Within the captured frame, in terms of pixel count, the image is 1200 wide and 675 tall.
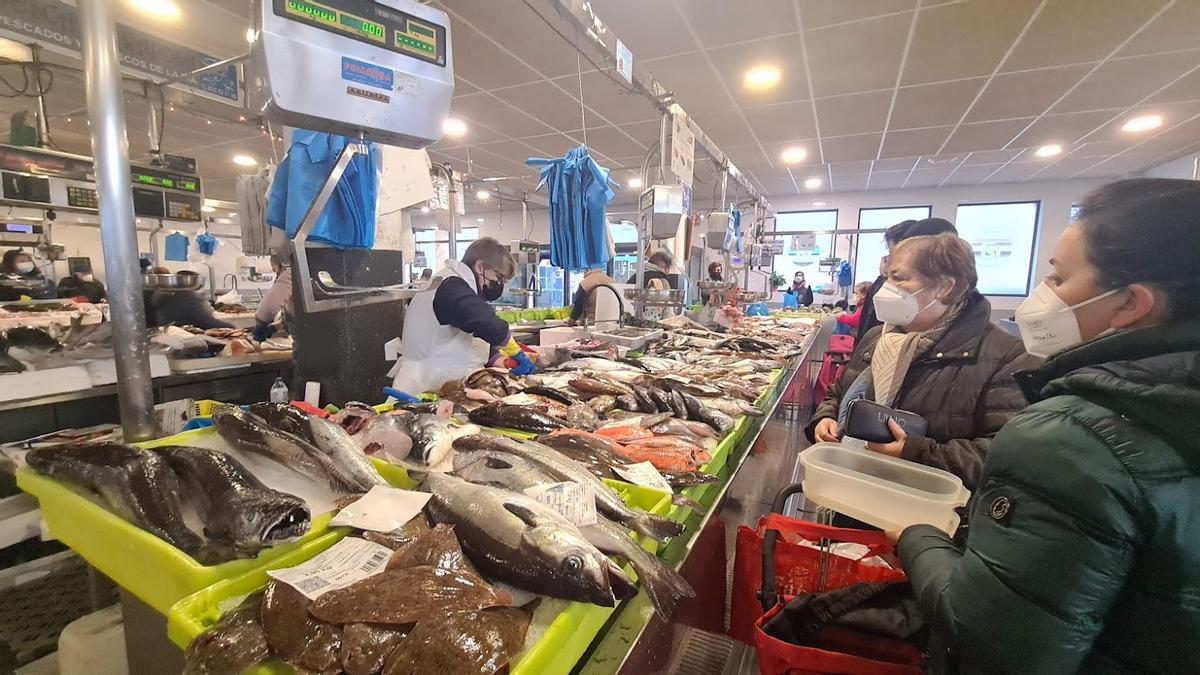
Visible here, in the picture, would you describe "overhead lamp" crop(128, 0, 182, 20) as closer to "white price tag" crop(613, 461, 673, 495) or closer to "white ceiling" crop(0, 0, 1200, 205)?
"white ceiling" crop(0, 0, 1200, 205)

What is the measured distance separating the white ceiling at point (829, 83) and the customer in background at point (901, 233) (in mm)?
1988

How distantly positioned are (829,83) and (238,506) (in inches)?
272

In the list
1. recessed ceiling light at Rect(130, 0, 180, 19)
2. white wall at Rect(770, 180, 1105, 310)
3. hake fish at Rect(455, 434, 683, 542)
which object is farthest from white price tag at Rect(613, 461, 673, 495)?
white wall at Rect(770, 180, 1105, 310)

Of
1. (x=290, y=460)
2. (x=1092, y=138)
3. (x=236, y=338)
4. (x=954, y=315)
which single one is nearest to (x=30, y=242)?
(x=236, y=338)

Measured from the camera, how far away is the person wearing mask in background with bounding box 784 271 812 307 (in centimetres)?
1274

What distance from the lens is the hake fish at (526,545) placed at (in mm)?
865

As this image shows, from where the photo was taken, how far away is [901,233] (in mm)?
3771

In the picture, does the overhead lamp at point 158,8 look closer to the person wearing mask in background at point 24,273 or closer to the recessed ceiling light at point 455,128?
the recessed ceiling light at point 455,128

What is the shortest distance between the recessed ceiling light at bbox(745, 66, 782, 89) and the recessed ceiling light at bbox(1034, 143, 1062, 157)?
609 centimetres

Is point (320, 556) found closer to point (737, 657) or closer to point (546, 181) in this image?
point (737, 657)

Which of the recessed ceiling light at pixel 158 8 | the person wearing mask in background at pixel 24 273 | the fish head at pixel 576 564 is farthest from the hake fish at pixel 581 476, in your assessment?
the person wearing mask in background at pixel 24 273

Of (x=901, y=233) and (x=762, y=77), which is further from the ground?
(x=762, y=77)

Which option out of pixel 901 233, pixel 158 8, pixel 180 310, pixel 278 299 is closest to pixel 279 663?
pixel 278 299

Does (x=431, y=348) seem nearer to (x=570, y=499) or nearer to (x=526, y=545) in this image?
(x=570, y=499)
